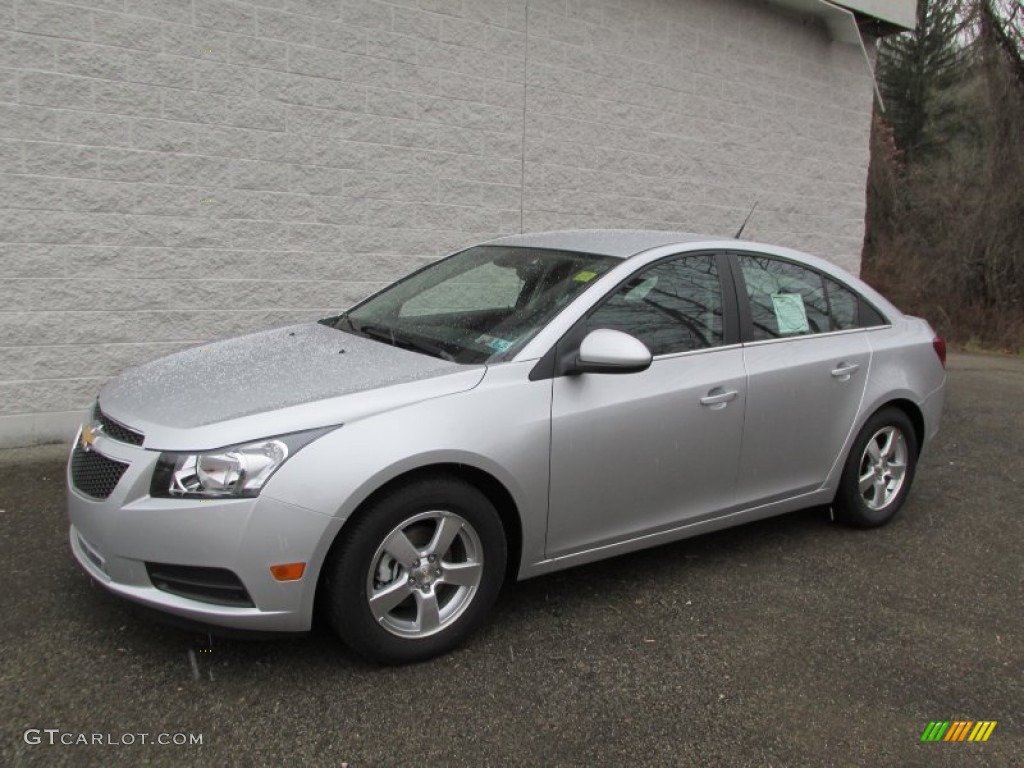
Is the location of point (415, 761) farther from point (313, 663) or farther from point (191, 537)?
point (191, 537)

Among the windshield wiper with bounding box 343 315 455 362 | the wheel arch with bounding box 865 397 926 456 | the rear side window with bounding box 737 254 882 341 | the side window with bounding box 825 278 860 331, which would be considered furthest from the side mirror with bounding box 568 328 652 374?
the wheel arch with bounding box 865 397 926 456

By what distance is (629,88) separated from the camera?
7.90 m

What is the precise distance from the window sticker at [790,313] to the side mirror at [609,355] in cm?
122

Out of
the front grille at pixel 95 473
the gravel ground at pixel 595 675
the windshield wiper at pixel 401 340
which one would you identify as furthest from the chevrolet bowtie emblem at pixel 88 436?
the windshield wiper at pixel 401 340

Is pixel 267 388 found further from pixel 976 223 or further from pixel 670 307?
pixel 976 223

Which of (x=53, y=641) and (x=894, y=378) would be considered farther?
(x=894, y=378)

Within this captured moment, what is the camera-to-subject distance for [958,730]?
2961mm

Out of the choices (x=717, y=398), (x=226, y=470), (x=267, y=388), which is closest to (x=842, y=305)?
(x=717, y=398)

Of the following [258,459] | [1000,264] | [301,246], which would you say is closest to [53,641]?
[258,459]

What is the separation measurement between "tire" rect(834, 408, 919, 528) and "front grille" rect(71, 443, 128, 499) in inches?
137

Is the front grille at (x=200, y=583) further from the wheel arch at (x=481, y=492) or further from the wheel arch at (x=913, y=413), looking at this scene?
the wheel arch at (x=913, y=413)

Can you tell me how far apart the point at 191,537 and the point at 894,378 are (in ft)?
11.9

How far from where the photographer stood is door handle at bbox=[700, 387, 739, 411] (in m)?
3.82

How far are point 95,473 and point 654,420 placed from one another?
215 cm
